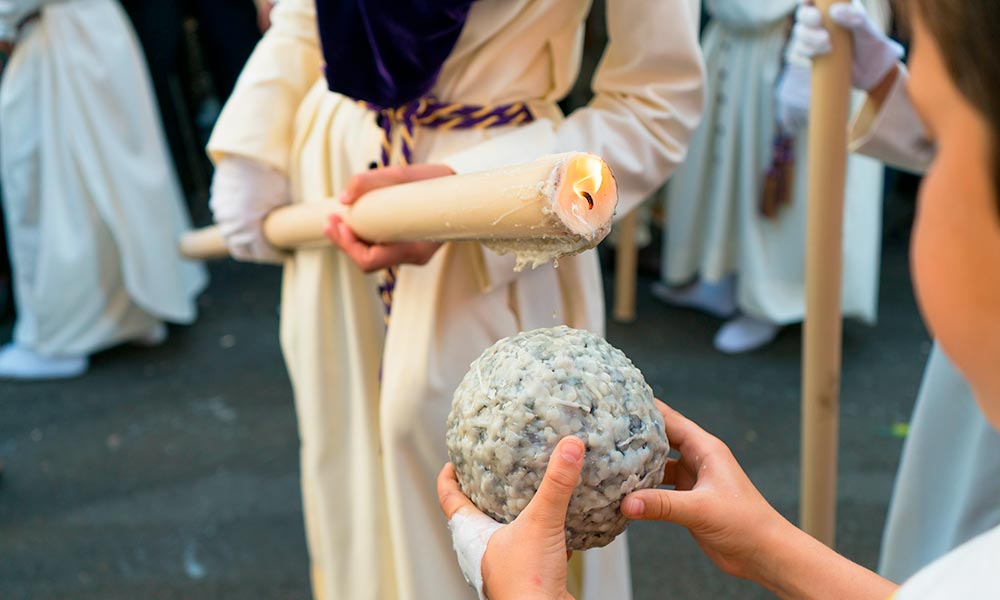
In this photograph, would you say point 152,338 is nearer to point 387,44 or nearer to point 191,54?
point 191,54

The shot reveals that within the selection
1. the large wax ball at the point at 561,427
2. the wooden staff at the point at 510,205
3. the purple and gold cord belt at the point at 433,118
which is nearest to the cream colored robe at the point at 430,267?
the purple and gold cord belt at the point at 433,118

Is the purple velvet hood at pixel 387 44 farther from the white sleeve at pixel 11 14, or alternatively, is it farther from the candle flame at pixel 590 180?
the white sleeve at pixel 11 14

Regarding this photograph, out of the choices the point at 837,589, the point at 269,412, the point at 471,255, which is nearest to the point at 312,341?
the point at 471,255

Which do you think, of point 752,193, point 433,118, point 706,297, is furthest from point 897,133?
point 706,297

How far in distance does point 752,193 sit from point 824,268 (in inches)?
73.2

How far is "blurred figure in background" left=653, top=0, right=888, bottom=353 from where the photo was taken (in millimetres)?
3012

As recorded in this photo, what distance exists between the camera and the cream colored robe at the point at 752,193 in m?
3.01

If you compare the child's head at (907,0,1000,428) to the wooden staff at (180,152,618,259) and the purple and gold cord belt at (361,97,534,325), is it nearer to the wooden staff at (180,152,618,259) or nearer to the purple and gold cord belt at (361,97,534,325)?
the wooden staff at (180,152,618,259)

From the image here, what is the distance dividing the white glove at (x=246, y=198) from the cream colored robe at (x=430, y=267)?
2cm

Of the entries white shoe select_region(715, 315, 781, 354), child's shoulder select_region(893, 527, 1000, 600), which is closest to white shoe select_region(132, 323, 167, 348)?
white shoe select_region(715, 315, 781, 354)

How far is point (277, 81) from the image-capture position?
1.47 meters

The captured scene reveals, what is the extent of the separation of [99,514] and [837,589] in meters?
2.20

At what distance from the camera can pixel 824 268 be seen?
1384 millimetres

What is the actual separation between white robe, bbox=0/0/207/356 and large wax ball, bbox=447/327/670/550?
8.47 feet
